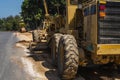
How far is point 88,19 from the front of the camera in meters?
10.5

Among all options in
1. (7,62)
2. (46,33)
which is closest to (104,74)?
(7,62)

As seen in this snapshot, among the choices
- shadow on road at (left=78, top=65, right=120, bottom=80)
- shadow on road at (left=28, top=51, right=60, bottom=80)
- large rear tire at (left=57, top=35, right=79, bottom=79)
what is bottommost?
shadow on road at (left=78, top=65, right=120, bottom=80)

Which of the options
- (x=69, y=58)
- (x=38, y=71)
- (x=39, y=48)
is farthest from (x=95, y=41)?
(x=39, y=48)

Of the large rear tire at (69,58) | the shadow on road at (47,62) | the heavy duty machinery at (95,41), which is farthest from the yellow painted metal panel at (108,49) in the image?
the shadow on road at (47,62)

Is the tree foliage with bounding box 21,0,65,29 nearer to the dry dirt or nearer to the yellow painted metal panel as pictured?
the dry dirt

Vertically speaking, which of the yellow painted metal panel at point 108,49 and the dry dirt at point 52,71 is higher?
the yellow painted metal panel at point 108,49

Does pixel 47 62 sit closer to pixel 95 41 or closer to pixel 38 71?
pixel 38 71

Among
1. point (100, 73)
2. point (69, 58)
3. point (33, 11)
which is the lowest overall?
point (100, 73)

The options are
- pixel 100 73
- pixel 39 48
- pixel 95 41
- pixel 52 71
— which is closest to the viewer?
pixel 95 41

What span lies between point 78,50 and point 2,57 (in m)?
6.11

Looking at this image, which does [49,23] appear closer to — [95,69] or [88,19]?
[95,69]

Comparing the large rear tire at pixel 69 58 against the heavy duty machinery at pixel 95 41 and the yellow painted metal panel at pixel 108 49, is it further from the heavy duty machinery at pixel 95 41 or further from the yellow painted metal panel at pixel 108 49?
the yellow painted metal panel at pixel 108 49

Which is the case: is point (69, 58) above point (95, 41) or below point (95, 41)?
below

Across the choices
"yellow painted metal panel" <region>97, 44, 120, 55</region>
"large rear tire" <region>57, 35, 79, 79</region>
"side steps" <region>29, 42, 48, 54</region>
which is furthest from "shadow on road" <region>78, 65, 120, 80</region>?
"side steps" <region>29, 42, 48, 54</region>
